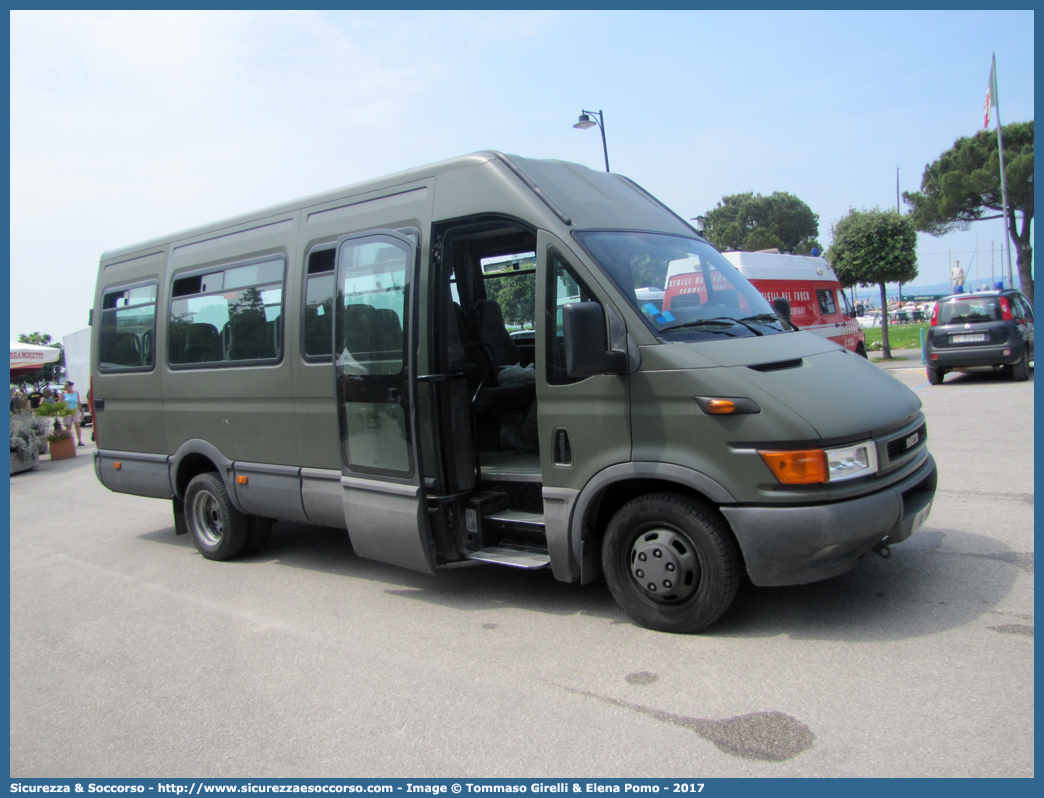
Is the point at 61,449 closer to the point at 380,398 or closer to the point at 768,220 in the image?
the point at 380,398

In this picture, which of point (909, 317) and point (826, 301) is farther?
point (909, 317)

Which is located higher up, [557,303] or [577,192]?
[577,192]

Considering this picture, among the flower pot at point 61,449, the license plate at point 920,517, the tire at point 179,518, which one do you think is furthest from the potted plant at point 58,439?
the license plate at point 920,517

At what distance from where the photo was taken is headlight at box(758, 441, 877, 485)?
3738 mm

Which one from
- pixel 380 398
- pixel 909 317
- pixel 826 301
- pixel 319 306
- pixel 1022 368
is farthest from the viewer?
pixel 909 317

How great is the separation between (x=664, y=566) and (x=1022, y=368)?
1382 centimetres

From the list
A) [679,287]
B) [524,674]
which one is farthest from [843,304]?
[524,674]

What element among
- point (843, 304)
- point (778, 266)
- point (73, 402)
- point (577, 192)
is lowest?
point (73, 402)

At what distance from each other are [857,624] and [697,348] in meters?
1.71

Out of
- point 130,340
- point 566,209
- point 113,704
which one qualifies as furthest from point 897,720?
point 130,340

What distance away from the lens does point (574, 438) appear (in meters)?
4.38

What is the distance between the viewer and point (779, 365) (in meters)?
4.08

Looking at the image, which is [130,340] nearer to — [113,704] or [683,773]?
[113,704]

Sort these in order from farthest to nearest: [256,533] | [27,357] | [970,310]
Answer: [27,357] → [970,310] → [256,533]
